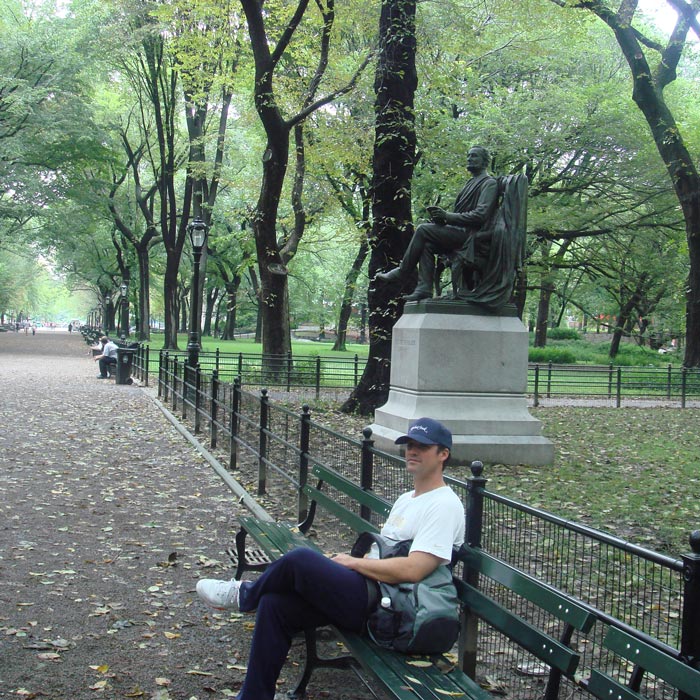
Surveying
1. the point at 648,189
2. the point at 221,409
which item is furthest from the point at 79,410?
the point at 648,189

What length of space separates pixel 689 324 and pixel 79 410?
16606 mm

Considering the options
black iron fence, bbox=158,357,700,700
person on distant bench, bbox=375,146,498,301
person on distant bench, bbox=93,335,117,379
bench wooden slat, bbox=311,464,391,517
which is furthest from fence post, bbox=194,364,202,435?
person on distant bench, bbox=93,335,117,379

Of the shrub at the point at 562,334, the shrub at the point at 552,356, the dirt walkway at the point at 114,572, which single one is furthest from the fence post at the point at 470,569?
the shrub at the point at 562,334

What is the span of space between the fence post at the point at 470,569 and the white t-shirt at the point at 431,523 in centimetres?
8

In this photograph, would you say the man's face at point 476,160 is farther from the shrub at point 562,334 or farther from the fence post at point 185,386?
the shrub at point 562,334

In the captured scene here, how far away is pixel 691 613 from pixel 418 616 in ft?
4.30

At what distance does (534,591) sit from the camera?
3.22 metres

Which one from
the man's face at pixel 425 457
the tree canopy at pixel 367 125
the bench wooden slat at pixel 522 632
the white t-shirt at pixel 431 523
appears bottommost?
the bench wooden slat at pixel 522 632

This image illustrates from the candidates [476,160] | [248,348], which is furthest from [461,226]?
[248,348]

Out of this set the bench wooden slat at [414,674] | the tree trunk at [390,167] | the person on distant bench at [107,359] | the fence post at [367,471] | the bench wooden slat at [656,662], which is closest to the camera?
the bench wooden slat at [656,662]

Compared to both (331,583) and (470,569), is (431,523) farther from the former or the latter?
(331,583)

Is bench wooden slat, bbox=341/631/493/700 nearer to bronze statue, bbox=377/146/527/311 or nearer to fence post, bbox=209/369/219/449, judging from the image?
bronze statue, bbox=377/146/527/311

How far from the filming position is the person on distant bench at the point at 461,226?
9867 millimetres

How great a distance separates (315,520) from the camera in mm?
7676
